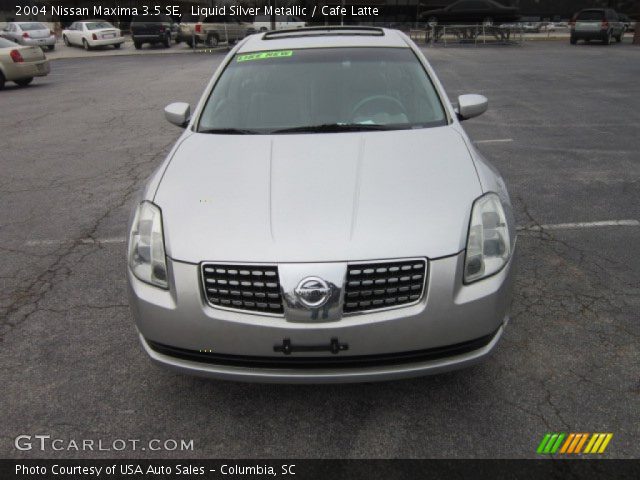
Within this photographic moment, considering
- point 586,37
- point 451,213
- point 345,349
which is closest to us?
point 345,349

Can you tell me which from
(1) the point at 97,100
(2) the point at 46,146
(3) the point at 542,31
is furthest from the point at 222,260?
(3) the point at 542,31

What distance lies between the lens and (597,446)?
240cm

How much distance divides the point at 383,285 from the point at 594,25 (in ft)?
100

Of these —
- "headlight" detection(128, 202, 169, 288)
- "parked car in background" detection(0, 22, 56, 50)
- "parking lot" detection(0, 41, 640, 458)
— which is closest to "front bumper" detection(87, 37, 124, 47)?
"parked car in background" detection(0, 22, 56, 50)

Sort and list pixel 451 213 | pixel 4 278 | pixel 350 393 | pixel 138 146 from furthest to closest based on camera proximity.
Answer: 1. pixel 138 146
2. pixel 4 278
3. pixel 350 393
4. pixel 451 213

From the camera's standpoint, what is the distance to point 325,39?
432cm

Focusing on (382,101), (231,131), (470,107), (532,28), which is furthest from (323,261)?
(532,28)

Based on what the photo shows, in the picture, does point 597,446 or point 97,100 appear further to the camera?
point 97,100

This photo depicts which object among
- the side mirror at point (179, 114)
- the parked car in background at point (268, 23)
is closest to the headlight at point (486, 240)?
the side mirror at point (179, 114)

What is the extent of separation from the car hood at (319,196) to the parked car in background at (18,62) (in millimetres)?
14330

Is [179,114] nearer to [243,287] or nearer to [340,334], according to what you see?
[243,287]
